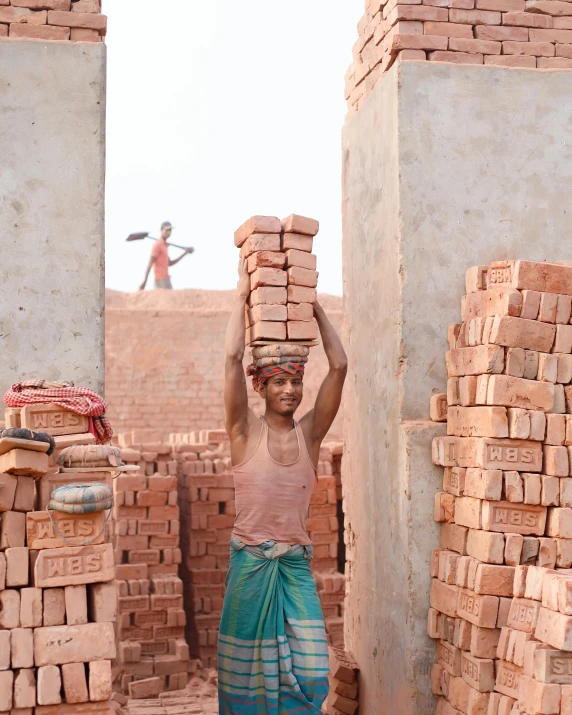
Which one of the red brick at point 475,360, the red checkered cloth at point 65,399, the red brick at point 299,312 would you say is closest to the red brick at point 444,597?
the red brick at point 475,360

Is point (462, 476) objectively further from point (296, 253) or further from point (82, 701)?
point (82, 701)

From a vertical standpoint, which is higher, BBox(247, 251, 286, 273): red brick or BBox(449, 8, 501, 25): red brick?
BBox(449, 8, 501, 25): red brick

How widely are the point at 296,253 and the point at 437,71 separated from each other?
5.00ft

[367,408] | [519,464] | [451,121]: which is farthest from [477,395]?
[451,121]

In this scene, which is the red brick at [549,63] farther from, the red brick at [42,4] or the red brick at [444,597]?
the red brick at [444,597]

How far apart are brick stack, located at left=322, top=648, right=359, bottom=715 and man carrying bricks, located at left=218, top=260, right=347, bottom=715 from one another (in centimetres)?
130

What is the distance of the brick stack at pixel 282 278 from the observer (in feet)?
18.5

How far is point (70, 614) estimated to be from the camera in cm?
462

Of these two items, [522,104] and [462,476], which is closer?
[462,476]

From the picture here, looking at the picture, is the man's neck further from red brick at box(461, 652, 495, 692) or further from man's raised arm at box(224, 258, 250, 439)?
red brick at box(461, 652, 495, 692)

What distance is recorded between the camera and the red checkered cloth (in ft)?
16.7

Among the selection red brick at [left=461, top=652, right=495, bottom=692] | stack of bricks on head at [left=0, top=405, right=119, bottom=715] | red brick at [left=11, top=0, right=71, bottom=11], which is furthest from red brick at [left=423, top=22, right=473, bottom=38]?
red brick at [left=461, top=652, right=495, bottom=692]

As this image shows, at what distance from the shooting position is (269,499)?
5574 millimetres

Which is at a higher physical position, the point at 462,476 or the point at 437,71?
the point at 437,71
